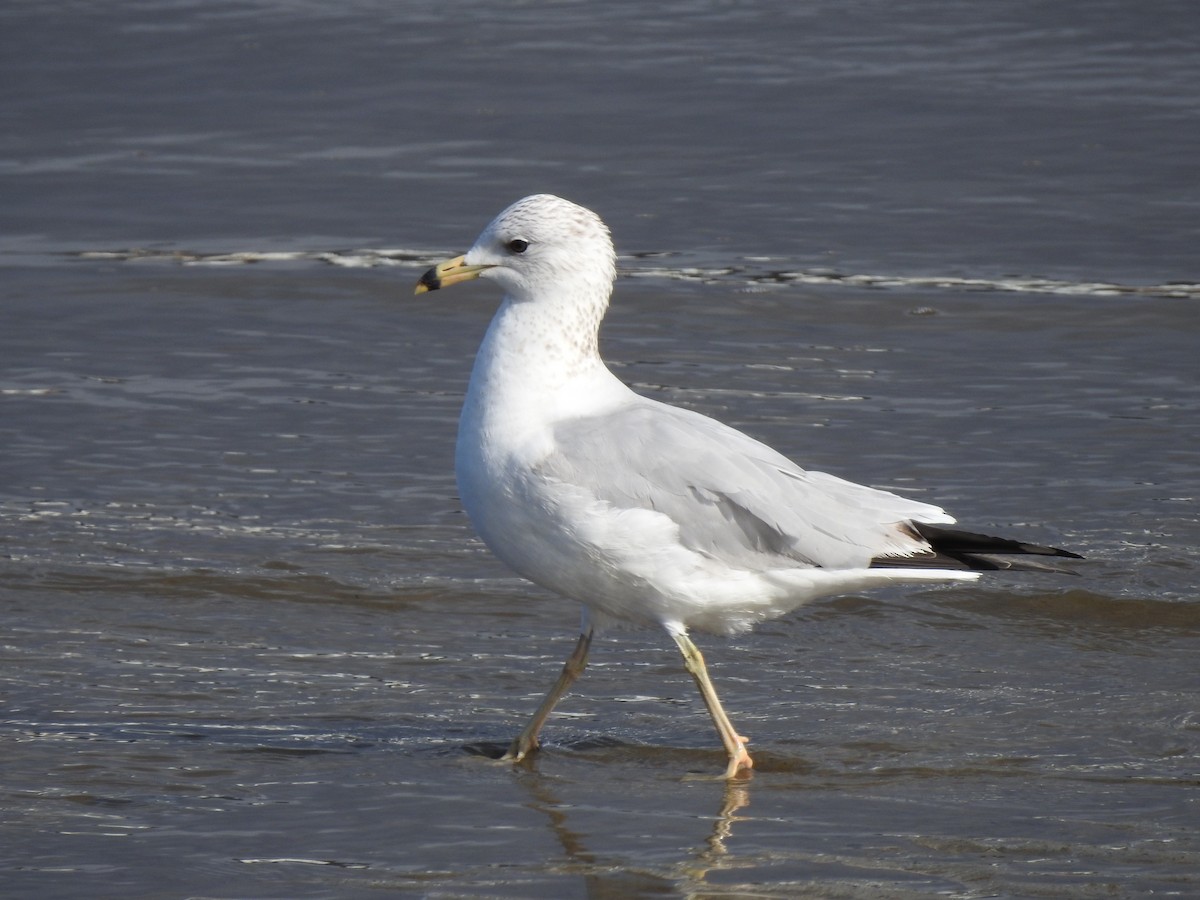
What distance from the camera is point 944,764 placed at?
530 centimetres

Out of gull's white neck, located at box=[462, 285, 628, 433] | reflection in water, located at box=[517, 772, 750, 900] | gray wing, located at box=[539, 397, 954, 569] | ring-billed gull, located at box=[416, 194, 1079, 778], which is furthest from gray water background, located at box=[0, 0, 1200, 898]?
gull's white neck, located at box=[462, 285, 628, 433]

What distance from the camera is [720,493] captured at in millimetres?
5289

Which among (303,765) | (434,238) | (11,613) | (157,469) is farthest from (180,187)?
(303,765)

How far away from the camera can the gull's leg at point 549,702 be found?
5414 millimetres

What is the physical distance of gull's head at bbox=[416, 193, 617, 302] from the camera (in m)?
5.46

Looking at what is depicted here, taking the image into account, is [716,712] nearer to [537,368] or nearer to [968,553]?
[968,553]

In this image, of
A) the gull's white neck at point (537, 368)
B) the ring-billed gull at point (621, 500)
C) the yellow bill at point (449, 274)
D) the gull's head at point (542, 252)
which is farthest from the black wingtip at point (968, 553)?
the yellow bill at point (449, 274)

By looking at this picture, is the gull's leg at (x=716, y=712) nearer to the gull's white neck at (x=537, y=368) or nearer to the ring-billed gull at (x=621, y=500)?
the ring-billed gull at (x=621, y=500)

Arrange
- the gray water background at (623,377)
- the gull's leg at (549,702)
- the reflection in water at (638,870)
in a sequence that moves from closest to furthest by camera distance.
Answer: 1. the reflection in water at (638,870)
2. the gray water background at (623,377)
3. the gull's leg at (549,702)

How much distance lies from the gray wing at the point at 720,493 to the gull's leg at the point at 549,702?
1.87 feet

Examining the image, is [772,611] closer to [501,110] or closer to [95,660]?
[95,660]

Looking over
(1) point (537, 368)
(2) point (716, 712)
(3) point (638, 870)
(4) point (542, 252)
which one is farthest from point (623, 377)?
(3) point (638, 870)

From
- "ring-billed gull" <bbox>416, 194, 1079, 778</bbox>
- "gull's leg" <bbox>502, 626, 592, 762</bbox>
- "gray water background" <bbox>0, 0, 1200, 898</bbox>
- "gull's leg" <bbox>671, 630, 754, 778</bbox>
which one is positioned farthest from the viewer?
"gull's leg" <bbox>502, 626, 592, 762</bbox>

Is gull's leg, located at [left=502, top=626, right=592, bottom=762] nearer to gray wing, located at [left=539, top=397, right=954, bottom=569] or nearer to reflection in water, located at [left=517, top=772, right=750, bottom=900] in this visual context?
reflection in water, located at [left=517, top=772, right=750, bottom=900]
